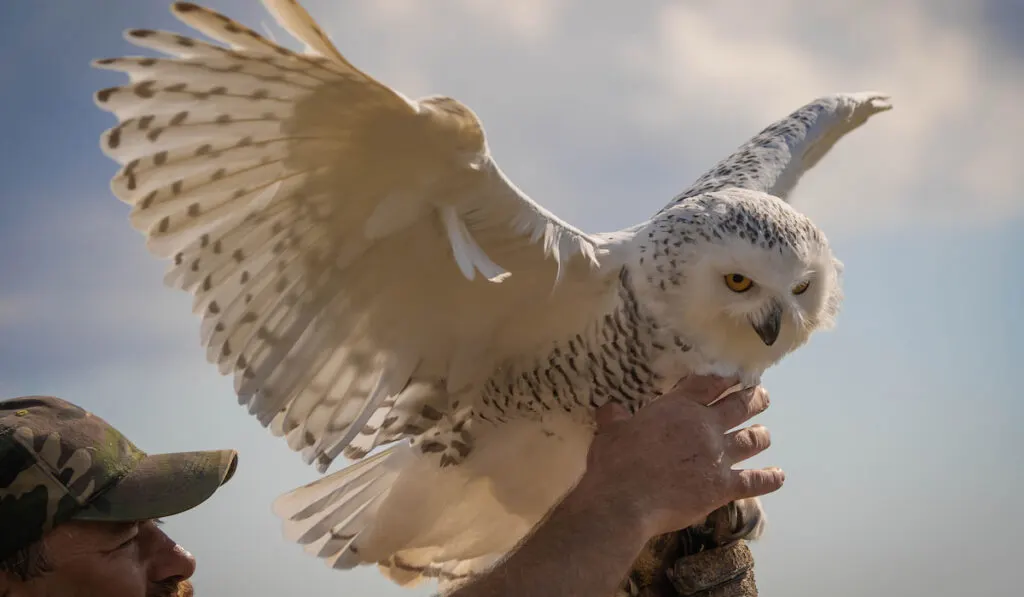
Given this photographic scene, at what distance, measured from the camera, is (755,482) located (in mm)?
1896

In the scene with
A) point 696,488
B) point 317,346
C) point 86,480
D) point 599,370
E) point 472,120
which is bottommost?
point 86,480

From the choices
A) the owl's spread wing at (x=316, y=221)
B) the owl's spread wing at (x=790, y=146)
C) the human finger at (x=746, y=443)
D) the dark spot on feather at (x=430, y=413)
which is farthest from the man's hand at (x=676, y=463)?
the owl's spread wing at (x=790, y=146)

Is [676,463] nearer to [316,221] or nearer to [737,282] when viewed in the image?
[737,282]

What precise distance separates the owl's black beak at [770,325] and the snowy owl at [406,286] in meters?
0.01

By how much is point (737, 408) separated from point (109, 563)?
1.41 meters

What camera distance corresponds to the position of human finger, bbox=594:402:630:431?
2.26m

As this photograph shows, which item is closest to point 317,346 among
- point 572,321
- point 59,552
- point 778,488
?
point 572,321

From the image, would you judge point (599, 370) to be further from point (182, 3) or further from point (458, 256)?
point (182, 3)

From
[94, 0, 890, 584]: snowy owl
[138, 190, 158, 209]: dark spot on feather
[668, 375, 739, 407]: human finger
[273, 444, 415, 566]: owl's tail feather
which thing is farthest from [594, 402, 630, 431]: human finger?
[138, 190, 158, 209]: dark spot on feather

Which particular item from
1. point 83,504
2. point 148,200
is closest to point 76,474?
point 83,504

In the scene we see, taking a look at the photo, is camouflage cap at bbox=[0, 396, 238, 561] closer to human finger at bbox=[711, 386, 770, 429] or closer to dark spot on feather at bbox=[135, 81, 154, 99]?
dark spot on feather at bbox=[135, 81, 154, 99]

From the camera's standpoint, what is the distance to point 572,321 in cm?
238

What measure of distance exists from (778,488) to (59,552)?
150 cm

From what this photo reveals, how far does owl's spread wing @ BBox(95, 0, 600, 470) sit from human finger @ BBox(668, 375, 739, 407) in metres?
0.40
